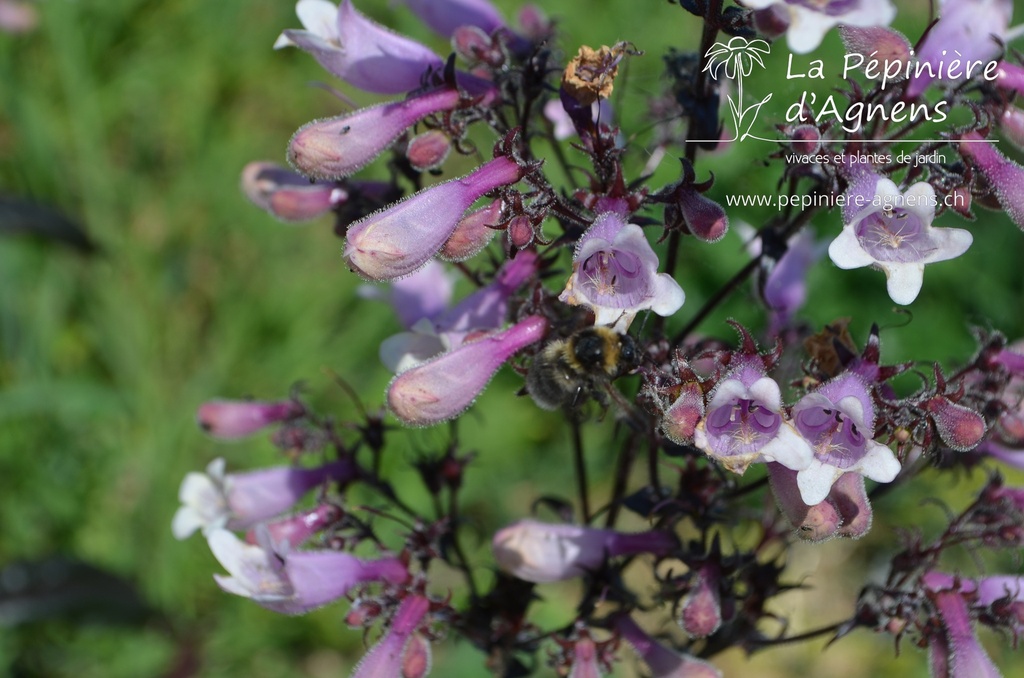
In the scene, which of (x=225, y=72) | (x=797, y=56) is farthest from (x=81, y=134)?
(x=797, y=56)

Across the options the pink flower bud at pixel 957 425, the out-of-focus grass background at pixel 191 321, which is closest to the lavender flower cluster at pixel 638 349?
the pink flower bud at pixel 957 425

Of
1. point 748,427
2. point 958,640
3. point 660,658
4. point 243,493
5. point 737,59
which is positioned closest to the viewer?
point 748,427

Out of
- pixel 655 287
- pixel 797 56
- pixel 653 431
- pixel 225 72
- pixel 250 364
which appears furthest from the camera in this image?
pixel 225 72

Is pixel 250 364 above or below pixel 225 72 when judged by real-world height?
below

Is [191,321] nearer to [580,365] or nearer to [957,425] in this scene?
[580,365]

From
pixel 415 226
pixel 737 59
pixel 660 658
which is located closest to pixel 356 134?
pixel 415 226

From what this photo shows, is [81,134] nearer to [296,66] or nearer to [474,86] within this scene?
[296,66]
